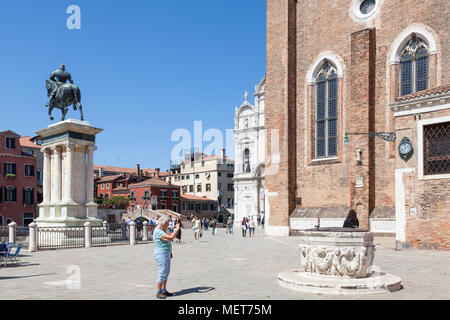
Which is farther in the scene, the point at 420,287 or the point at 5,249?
the point at 5,249

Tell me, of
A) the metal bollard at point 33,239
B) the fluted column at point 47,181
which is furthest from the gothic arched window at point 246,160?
the metal bollard at point 33,239

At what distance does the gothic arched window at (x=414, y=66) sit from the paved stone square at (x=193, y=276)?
31.0 feet

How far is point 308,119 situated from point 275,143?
248 cm

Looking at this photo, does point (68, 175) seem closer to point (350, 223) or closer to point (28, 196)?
point (350, 223)

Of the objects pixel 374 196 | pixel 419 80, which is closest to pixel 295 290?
pixel 374 196

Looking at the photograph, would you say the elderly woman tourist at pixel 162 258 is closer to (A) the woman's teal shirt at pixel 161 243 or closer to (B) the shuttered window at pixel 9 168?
(A) the woman's teal shirt at pixel 161 243

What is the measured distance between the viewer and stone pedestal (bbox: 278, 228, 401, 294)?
8319mm

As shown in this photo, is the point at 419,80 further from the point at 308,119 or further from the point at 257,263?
the point at 257,263

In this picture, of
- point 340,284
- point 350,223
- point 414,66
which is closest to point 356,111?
point 414,66

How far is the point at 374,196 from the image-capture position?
906 inches

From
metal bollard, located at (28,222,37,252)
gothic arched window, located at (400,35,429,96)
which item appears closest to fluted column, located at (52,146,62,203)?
metal bollard, located at (28,222,37,252)

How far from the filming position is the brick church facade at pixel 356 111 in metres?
17.2

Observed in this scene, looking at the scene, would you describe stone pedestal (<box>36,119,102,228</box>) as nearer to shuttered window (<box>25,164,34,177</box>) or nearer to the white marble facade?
the white marble facade

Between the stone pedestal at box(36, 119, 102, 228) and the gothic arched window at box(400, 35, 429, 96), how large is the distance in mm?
15905
